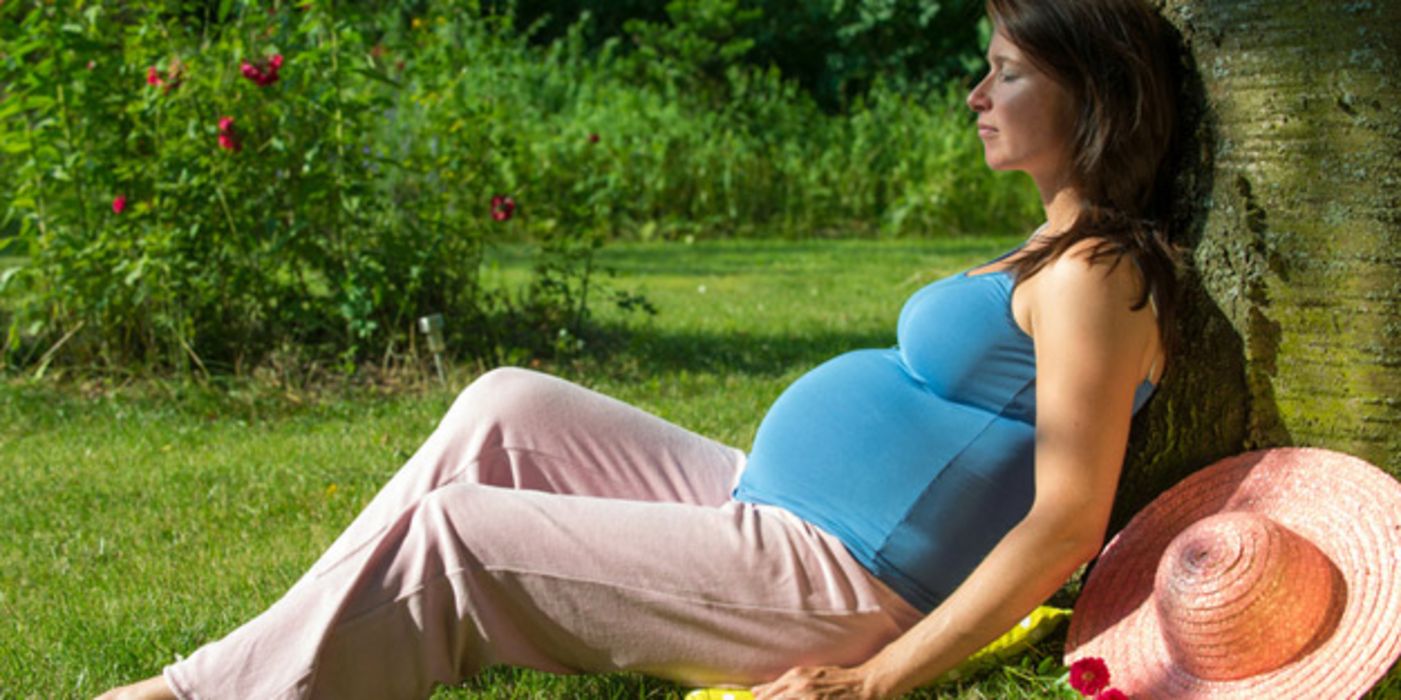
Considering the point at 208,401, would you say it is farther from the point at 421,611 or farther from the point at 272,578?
the point at 421,611

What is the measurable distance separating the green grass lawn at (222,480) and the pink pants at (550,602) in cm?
33

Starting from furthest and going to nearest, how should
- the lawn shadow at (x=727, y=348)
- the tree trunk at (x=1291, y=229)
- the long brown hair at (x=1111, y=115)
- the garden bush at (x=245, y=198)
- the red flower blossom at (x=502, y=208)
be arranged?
1. the lawn shadow at (x=727, y=348)
2. the red flower blossom at (x=502, y=208)
3. the garden bush at (x=245, y=198)
4. the tree trunk at (x=1291, y=229)
5. the long brown hair at (x=1111, y=115)

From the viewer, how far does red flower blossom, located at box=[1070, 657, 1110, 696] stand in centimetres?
226

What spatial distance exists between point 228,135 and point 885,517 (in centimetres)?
346

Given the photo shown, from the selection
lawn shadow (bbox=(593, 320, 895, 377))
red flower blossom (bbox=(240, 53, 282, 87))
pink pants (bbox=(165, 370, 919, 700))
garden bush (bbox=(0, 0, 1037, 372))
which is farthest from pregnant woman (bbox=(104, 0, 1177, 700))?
lawn shadow (bbox=(593, 320, 895, 377))

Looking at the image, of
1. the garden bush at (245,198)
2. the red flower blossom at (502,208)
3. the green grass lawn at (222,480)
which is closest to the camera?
the green grass lawn at (222,480)

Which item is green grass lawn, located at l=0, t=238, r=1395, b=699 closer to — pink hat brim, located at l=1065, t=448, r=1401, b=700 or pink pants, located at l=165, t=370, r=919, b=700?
pink hat brim, located at l=1065, t=448, r=1401, b=700

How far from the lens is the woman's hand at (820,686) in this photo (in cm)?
225

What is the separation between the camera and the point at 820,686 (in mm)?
2260

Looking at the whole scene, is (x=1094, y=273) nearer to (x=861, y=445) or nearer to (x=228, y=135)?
(x=861, y=445)

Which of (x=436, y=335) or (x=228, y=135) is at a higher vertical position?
(x=228, y=135)

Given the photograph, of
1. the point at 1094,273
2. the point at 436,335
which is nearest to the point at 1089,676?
the point at 1094,273

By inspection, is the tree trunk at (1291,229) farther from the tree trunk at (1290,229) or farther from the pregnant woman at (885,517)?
the pregnant woman at (885,517)

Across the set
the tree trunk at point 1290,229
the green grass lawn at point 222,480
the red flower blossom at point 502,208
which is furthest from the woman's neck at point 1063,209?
the red flower blossom at point 502,208
